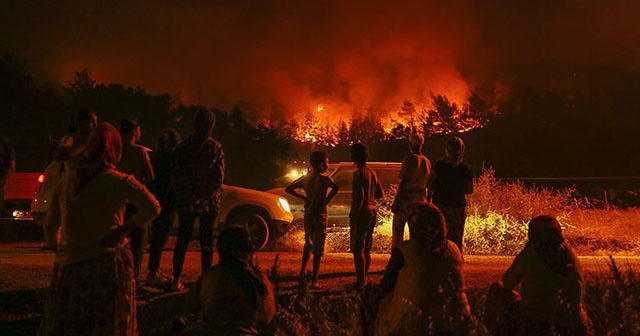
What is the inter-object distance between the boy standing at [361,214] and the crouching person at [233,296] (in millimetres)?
3389

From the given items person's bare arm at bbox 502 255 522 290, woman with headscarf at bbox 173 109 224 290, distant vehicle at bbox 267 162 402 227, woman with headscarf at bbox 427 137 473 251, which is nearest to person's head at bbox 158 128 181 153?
woman with headscarf at bbox 173 109 224 290

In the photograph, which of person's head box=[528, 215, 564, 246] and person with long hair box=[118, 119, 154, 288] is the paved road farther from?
person's head box=[528, 215, 564, 246]

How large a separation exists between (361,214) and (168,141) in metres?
2.21

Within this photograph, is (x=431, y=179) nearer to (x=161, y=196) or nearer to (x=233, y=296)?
(x=161, y=196)

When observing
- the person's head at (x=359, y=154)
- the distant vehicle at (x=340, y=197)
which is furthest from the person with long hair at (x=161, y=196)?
the distant vehicle at (x=340, y=197)

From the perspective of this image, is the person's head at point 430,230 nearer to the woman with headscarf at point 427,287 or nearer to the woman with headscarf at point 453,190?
the woman with headscarf at point 427,287

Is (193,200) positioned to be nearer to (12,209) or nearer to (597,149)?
(12,209)

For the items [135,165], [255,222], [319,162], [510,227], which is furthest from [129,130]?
[510,227]

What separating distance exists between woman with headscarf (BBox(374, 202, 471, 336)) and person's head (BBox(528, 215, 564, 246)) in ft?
1.96

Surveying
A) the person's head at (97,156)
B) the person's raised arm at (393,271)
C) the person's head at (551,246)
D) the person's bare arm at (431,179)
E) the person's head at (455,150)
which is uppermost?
the person's head at (455,150)

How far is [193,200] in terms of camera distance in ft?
22.3

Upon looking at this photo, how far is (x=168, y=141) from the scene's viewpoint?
7.52 metres

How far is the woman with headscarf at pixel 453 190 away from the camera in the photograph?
8047 mm

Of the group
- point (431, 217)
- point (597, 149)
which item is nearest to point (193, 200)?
point (431, 217)
